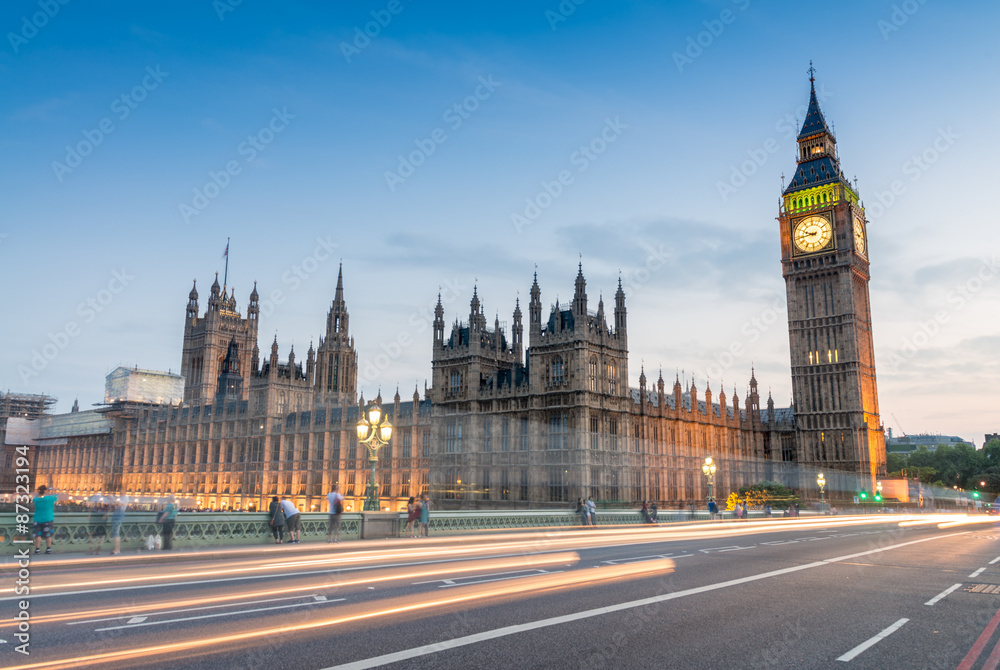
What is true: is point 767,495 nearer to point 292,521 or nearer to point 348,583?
point 292,521

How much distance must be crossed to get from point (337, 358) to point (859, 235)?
8548 centimetres

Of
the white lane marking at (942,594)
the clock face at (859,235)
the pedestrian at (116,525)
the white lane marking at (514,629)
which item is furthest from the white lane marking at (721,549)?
the clock face at (859,235)

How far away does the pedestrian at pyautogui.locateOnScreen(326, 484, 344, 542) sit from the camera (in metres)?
26.2

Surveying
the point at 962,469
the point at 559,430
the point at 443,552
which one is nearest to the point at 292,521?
the point at 443,552

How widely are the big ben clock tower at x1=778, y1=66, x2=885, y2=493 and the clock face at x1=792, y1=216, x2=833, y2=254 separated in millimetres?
122

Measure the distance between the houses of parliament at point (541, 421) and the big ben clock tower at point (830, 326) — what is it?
0.22 metres

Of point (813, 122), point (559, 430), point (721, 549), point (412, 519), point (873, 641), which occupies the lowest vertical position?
point (721, 549)

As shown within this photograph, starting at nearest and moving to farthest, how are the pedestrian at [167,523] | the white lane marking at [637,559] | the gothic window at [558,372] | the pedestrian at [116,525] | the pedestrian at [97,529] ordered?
the white lane marking at [637,559] < the pedestrian at [116,525] < the pedestrian at [97,529] < the pedestrian at [167,523] < the gothic window at [558,372]

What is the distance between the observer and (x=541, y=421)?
6262 centimetres

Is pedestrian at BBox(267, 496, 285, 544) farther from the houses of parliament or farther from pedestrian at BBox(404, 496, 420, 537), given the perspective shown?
the houses of parliament

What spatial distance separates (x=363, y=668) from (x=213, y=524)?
1777cm

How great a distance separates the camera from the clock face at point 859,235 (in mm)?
91000

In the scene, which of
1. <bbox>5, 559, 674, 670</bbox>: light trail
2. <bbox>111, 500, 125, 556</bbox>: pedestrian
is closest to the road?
<bbox>5, 559, 674, 670</bbox>: light trail

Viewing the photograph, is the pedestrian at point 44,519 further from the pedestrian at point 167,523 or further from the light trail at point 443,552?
the light trail at point 443,552
